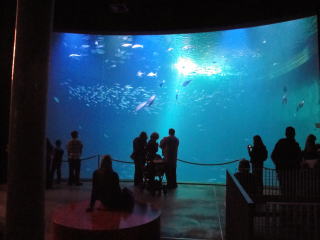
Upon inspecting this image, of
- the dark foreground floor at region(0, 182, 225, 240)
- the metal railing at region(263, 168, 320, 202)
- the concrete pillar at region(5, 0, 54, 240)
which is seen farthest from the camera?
the dark foreground floor at region(0, 182, 225, 240)

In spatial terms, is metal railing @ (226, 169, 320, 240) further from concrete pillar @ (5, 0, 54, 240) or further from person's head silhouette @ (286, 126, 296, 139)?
concrete pillar @ (5, 0, 54, 240)

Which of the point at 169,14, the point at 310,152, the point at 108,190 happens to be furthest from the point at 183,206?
the point at 169,14

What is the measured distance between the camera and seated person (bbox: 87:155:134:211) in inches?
181

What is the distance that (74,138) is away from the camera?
1012 cm

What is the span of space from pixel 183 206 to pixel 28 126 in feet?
15.6

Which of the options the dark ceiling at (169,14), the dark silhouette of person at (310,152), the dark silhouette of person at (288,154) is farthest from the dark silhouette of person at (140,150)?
the dark silhouette of person at (310,152)

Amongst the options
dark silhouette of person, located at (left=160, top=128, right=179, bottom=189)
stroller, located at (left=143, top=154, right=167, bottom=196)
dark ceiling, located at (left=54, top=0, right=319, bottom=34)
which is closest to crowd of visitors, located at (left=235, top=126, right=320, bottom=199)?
stroller, located at (left=143, top=154, right=167, bottom=196)

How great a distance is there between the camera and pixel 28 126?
138 inches

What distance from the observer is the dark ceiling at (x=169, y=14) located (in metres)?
9.15

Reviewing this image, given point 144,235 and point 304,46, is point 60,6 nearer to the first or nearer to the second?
point 144,235

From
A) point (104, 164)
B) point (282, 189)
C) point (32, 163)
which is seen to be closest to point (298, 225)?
point (282, 189)

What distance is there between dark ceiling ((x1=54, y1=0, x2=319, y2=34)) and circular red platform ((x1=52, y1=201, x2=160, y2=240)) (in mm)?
5963

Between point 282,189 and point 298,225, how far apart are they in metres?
1.52

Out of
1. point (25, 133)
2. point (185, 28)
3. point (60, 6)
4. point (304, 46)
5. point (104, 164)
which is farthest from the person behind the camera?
point (304, 46)
